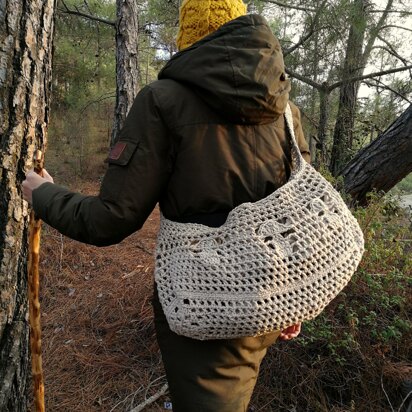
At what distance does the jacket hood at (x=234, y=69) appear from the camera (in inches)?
42.8

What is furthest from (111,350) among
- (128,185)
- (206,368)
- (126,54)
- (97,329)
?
→ (126,54)

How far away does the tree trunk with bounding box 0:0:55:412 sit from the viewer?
144cm

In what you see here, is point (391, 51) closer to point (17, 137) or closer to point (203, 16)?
point (203, 16)

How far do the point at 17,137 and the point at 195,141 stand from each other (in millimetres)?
800

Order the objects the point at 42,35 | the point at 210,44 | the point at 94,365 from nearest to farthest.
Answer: the point at 210,44 → the point at 42,35 → the point at 94,365

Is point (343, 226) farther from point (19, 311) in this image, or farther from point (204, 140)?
point (19, 311)

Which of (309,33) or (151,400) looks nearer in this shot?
(151,400)

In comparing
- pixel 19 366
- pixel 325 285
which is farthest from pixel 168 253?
pixel 19 366

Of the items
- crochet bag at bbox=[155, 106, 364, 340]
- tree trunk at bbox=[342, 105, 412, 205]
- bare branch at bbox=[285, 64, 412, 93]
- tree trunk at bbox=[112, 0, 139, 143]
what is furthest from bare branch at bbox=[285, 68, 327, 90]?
crochet bag at bbox=[155, 106, 364, 340]

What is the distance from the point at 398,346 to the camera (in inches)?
95.3

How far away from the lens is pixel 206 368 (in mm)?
1241

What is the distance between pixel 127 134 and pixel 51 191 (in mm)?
357

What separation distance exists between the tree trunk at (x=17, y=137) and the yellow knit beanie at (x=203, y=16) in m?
0.67

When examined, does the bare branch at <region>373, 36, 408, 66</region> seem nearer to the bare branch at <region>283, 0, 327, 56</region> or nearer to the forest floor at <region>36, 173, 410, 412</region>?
the bare branch at <region>283, 0, 327, 56</region>
